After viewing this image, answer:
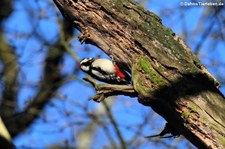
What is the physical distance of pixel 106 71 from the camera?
9.98 ft

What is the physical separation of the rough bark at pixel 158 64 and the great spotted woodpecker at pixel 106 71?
104 millimetres

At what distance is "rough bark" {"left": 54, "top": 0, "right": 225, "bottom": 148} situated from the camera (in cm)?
243

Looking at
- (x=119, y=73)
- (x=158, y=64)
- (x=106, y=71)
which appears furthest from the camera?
(x=106, y=71)

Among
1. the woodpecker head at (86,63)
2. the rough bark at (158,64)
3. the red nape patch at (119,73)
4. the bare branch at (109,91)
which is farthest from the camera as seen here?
the woodpecker head at (86,63)

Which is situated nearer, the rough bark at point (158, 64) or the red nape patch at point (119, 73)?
the rough bark at point (158, 64)

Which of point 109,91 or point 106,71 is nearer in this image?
point 109,91

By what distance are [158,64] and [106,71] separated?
0.57 metres

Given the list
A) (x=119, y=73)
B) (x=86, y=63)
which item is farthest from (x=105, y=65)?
(x=86, y=63)

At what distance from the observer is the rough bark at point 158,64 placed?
7.98 ft

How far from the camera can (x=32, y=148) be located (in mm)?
5918

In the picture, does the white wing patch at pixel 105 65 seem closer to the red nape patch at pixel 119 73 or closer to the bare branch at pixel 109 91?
the red nape patch at pixel 119 73

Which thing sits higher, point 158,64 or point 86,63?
point 158,64

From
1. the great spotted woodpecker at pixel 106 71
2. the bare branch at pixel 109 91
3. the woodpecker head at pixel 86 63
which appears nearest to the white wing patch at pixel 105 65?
the great spotted woodpecker at pixel 106 71

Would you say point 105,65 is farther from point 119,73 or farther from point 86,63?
point 86,63
